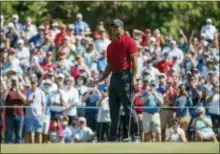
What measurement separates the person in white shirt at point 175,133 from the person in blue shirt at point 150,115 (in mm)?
214

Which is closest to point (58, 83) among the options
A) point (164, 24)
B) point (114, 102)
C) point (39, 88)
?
point (39, 88)

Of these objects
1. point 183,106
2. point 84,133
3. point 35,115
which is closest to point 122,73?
point 84,133

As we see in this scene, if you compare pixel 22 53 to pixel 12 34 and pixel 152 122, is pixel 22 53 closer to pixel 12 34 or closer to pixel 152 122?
pixel 12 34

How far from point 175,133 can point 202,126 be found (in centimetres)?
59

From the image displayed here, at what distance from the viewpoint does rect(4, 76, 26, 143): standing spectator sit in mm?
22219

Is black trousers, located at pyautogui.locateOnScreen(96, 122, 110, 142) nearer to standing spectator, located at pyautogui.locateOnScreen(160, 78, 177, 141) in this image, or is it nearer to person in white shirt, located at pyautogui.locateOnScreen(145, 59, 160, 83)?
standing spectator, located at pyautogui.locateOnScreen(160, 78, 177, 141)

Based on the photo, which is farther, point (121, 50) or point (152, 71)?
point (152, 71)

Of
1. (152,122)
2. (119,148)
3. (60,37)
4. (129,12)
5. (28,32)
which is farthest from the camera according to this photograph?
(129,12)

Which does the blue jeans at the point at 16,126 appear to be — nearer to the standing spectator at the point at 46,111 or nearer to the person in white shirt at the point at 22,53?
the standing spectator at the point at 46,111

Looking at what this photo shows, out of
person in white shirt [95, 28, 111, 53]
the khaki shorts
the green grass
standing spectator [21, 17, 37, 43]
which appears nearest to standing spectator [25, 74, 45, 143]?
the khaki shorts

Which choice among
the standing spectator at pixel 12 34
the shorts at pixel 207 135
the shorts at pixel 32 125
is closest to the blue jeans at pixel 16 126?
the shorts at pixel 32 125

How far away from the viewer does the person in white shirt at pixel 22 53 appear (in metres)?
25.2

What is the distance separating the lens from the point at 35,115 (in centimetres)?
2231

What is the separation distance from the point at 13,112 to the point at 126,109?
5.59m
